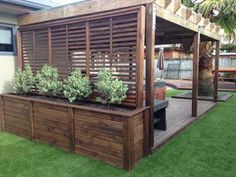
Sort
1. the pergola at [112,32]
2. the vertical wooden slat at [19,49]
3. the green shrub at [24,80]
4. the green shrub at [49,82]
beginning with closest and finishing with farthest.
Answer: the pergola at [112,32] < the green shrub at [49,82] < the green shrub at [24,80] < the vertical wooden slat at [19,49]

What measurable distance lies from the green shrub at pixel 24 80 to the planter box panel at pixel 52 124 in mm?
757

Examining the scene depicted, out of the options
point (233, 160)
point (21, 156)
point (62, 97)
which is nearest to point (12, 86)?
point (62, 97)

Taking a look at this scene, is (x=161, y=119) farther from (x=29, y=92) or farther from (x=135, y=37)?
(x=29, y=92)

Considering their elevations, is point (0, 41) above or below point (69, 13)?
below

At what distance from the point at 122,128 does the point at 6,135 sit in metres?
2.90

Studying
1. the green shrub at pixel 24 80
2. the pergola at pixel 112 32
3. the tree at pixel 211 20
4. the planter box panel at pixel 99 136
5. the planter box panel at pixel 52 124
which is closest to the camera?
the planter box panel at pixel 99 136

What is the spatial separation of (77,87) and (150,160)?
169 centimetres

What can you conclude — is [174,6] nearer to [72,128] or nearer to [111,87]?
[111,87]

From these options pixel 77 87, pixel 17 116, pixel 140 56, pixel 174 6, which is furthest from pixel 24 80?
pixel 174 6

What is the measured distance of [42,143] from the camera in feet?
14.2

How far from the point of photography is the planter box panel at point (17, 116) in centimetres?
457

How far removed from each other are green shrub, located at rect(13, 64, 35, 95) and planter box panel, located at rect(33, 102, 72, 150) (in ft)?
2.48

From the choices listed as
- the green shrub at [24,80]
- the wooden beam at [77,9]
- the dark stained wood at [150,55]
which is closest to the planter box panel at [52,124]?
the green shrub at [24,80]

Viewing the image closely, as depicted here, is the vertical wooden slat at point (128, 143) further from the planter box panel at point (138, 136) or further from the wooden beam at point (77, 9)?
the wooden beam at point (77, 9)
